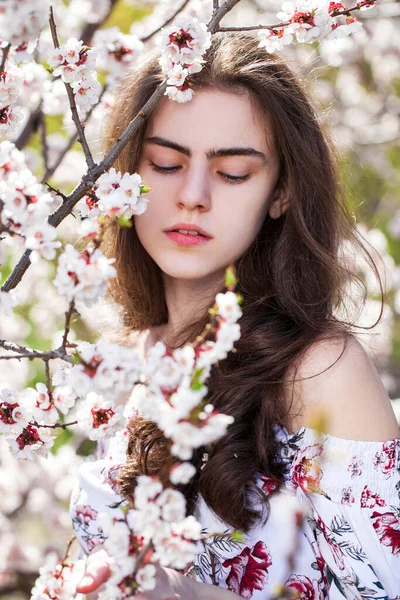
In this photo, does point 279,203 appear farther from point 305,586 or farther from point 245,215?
point 305,586

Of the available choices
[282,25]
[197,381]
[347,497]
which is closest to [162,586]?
[347,497]

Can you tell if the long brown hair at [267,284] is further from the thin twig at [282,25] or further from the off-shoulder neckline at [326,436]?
the thin twig at [282,25]

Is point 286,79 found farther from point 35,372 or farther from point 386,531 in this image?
point 35,372

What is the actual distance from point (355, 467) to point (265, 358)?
30cm

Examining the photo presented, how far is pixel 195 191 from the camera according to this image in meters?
1.49

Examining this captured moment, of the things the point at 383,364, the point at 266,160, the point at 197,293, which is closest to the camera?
the point at 266,160

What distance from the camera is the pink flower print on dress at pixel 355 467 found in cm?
138

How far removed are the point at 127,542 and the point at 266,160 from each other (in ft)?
3.24

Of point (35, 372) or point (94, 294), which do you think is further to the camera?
point (35, 372)

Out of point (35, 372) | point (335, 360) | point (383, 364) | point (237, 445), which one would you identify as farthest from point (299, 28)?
point (35, 372)

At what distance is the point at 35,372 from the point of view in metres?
3.88

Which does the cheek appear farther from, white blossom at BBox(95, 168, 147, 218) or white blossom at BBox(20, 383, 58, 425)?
white blossom at BBox(20, 383, 58, 425)

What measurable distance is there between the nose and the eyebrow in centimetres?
4

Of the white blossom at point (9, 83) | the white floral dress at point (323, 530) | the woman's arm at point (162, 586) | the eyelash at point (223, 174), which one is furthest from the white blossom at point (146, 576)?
the eyelash at point (223, 174)
